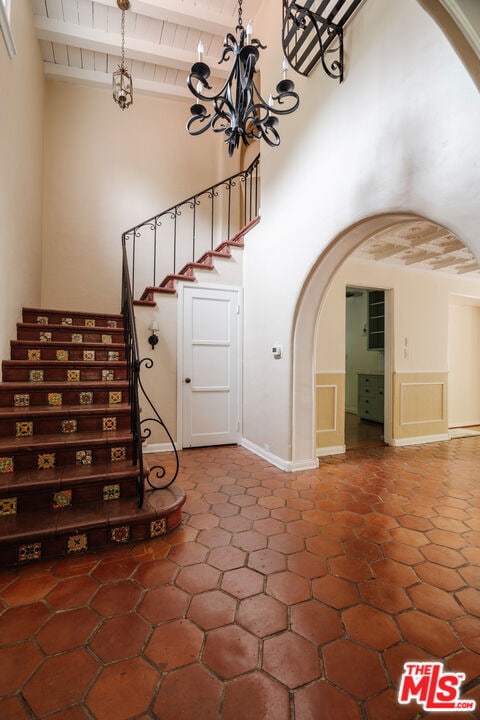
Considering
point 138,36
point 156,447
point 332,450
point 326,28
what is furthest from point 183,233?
point 332,450

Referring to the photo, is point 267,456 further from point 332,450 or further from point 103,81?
point 103,81

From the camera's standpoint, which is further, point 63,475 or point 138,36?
point 138,36

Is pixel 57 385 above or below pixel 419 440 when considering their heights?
above

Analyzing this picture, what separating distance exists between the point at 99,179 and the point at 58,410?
14.3 feet

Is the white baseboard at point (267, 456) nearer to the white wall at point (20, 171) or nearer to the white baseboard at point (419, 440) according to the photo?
the white baseboard at point (419, 440)

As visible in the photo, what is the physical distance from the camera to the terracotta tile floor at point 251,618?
3.74 feet

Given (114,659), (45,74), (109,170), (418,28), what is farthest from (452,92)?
(45,74)

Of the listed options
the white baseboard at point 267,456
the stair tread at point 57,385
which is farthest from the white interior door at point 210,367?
the stair tread at point 57,385

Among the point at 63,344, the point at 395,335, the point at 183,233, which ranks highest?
the point at 183,233

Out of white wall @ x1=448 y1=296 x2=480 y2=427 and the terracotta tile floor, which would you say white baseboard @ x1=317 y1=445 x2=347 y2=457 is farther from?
white wall @ x1=448 y1=296 x2=480 y2=427

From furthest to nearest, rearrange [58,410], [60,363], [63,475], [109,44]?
[109,44], [60,363], [58,410], [63,475]

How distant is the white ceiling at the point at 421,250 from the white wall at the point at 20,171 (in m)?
3.69

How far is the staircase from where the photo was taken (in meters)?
1.97

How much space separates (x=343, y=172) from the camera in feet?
8.75
